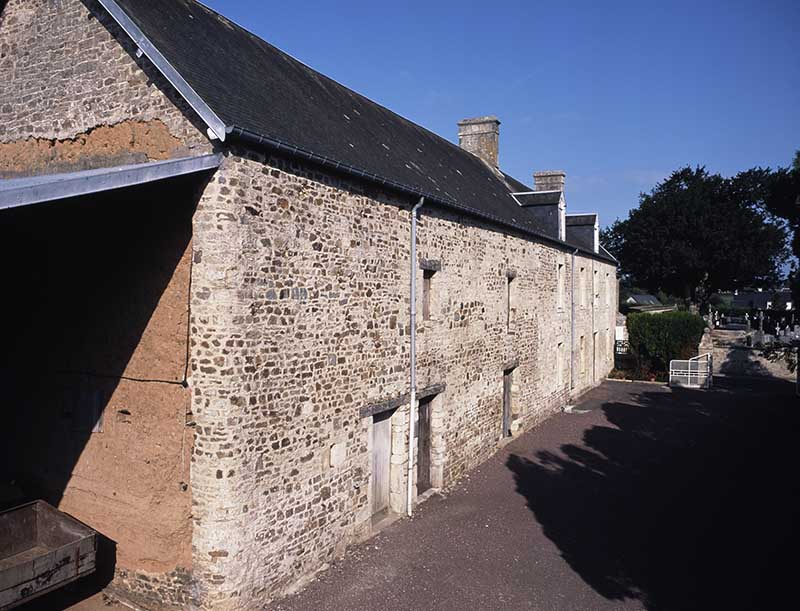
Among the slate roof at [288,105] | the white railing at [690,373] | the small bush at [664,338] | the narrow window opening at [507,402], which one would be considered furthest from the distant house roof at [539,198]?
the small bush at [664,338]

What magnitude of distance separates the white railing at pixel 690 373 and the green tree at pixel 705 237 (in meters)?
18.2

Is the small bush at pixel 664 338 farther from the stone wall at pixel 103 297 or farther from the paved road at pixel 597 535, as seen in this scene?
the stone wall at pixel 103 297

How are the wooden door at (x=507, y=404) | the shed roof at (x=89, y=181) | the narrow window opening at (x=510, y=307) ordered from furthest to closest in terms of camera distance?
the wooden door at (x=507, y=404)
the narrow window opening at (x=510, y=307)
the shed roof at (x=89, y=181)

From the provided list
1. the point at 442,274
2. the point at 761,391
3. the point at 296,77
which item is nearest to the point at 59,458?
the point at 442,274

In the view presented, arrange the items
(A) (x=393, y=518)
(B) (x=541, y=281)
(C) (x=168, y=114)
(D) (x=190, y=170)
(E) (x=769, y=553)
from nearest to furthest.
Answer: (D) (x=190, y=170), (C) (x=168, y=114), (E) (x=769, y=553), (A) (x=393, y=518), (B) (x=541, y=281)

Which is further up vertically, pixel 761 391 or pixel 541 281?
pixel 541 281

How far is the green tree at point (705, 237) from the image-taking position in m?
38.1

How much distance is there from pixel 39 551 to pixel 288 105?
6.30 metres

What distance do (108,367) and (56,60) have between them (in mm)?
3713

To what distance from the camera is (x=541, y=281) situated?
626 inches

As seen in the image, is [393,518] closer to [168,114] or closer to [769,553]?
[769,553]

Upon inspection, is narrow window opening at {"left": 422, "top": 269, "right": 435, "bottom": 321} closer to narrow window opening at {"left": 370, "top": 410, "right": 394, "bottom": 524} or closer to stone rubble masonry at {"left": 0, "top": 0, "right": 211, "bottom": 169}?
narrow window opening at {"left": 370, "top": 410, "right": 394, "bottom": 524}

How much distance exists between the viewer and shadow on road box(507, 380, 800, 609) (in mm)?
7094

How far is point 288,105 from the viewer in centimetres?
826
